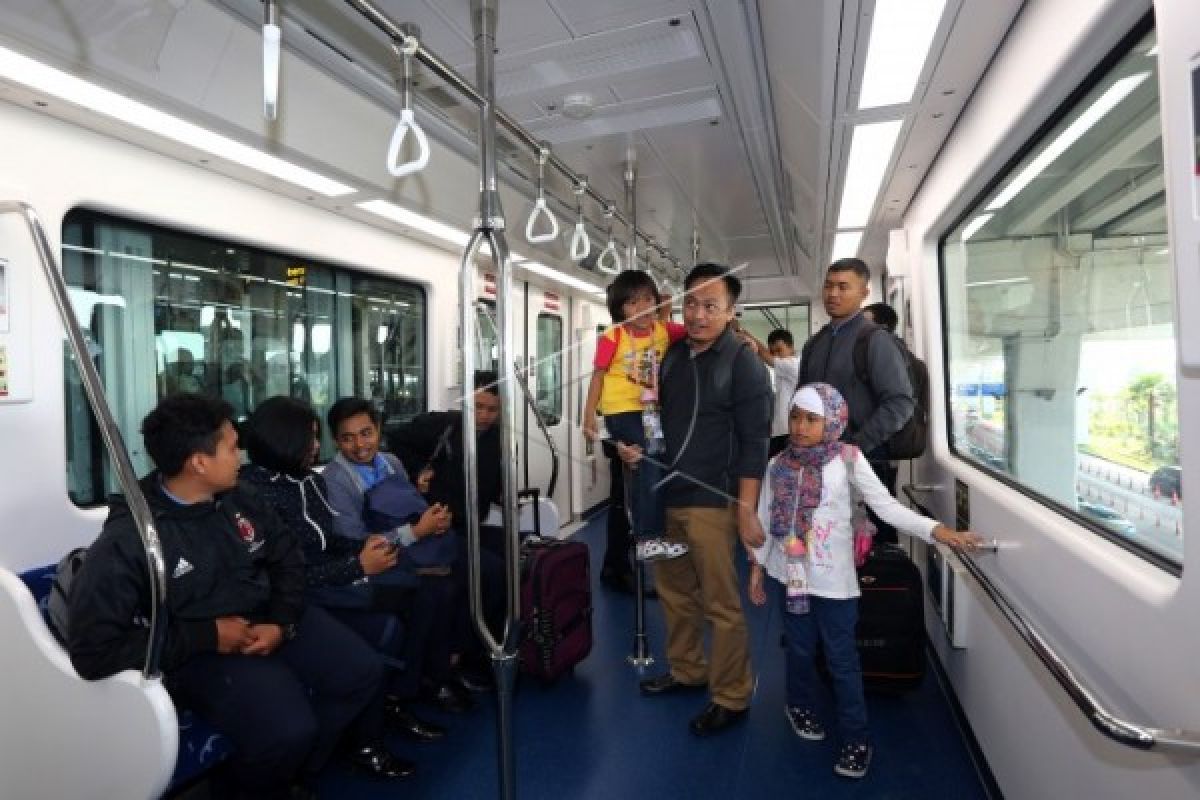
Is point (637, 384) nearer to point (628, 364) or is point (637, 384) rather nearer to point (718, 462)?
point (628, 364)

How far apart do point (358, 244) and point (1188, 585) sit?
11.5ft

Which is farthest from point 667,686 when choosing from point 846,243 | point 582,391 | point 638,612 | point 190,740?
point 582,391

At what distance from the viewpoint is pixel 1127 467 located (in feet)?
5.10

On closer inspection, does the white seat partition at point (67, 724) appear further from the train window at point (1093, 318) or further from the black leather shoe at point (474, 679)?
the train window at point (1093, 318)

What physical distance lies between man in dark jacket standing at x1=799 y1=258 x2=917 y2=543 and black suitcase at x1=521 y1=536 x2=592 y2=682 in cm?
136

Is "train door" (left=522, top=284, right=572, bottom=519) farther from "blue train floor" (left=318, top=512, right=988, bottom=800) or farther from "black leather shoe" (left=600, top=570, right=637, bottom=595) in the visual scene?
"blue train floor" (left=318, top=512, right=988, bottom=800)

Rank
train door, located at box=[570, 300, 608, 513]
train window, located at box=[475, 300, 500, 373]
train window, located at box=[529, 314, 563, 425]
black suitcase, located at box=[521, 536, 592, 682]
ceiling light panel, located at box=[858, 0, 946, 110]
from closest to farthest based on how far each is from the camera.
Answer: ceiling light panel, located at box=[858, 0, 946, 110]
black suitcase, located at box=[521, 536, 592, 682]
train window, located at box=[475, 300, 500, 373]
train window, located at box=[529, 314, 563, 425]
train door, located at box=[570, 300, 608, 513]

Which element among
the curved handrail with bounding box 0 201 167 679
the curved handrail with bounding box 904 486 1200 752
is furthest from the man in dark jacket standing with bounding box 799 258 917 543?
the curved handrail with bounding box 0 201 167 679

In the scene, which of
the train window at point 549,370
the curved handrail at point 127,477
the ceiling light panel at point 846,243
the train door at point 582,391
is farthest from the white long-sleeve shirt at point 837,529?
the train door at point 582,391

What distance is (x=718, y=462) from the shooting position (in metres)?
2.59

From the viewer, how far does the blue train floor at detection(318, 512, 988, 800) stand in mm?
2318

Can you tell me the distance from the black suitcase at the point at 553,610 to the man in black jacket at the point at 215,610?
0.94 metres

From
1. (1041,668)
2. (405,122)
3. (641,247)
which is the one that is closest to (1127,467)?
(1041,668)

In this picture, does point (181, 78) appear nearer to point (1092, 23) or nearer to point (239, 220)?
point (239, 220)
